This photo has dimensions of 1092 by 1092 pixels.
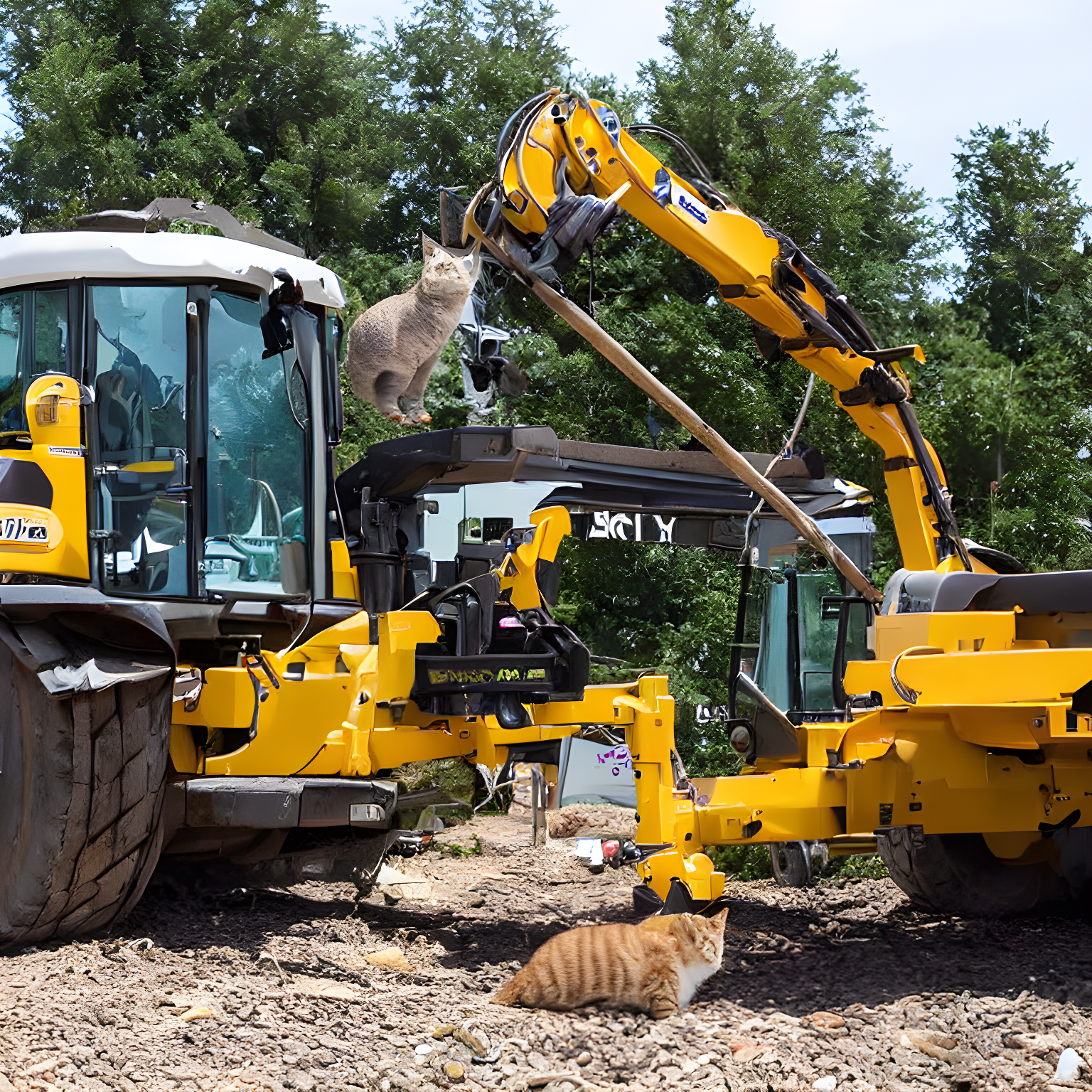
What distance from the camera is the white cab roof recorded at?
5.58 meters

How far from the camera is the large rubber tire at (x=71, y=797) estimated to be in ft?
15.8

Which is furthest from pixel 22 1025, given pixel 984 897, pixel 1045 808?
pixel 984 897

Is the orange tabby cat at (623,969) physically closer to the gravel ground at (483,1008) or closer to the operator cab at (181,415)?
the gravel ground at (483,1008)

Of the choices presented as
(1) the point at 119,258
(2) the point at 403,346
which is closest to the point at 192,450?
(1) the point at 119,258

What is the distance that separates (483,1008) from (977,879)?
2.96m

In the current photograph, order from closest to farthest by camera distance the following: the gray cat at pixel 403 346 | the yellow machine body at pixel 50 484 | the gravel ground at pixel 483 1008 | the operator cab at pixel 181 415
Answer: the gravel ground at pixel 483 1008, the yellow machine body at pixel 50 484, the operator cab at pixel 181 415, the gray cat at pixel 403 346

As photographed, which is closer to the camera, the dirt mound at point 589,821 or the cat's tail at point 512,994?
the cat's tail at point 512,994

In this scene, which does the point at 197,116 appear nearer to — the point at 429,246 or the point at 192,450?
the point at 429,246

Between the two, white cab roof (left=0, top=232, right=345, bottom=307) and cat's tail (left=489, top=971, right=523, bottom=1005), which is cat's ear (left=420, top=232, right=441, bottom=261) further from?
cat's tail (left=489, top=971, right=523, bottom=1005)

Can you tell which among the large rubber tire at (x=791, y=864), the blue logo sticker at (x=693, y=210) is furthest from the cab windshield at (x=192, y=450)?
the large rubber tire at (x=791, y=864)

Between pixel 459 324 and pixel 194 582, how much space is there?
1.76 metres

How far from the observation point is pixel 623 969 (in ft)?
15.1

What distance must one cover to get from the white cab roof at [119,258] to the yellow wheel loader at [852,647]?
1140 millimetres

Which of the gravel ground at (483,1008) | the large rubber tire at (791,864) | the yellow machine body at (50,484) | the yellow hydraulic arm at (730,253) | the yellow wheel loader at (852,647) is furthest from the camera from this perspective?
the large rubber tire at (791,864)
